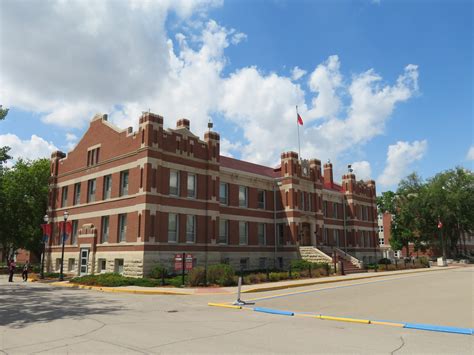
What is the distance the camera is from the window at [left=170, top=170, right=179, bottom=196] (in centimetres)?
3006

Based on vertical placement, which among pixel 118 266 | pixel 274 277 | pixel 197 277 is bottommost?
pixel 274 277

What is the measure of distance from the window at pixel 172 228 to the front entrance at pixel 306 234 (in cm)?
1524

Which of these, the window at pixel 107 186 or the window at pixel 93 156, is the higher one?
the window at pixel 93 156

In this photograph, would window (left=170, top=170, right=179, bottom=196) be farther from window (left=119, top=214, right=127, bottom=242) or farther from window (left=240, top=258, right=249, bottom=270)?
window (left=240, top=258, right=249, bottom=270)

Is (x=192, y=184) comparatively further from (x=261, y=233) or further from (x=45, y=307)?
(x=45, y=307)

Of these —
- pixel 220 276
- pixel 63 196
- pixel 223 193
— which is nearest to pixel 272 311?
pixel 220 276

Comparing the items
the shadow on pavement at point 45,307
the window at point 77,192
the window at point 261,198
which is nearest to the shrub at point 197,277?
the shadow on pavement at point 45,307

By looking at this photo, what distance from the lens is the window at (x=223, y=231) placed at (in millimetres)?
34188

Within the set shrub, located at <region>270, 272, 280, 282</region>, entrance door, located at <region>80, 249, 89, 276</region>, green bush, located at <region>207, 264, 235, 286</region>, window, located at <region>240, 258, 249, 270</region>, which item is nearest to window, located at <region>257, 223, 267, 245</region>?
window, located at <region>240, 258, 249, 270</region>

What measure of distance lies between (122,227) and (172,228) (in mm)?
3710

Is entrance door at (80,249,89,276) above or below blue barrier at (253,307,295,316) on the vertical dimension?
above

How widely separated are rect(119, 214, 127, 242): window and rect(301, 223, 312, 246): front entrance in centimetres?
1826

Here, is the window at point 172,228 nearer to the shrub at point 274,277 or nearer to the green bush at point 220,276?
the green bush at point 220,276

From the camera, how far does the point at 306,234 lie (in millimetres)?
40625
